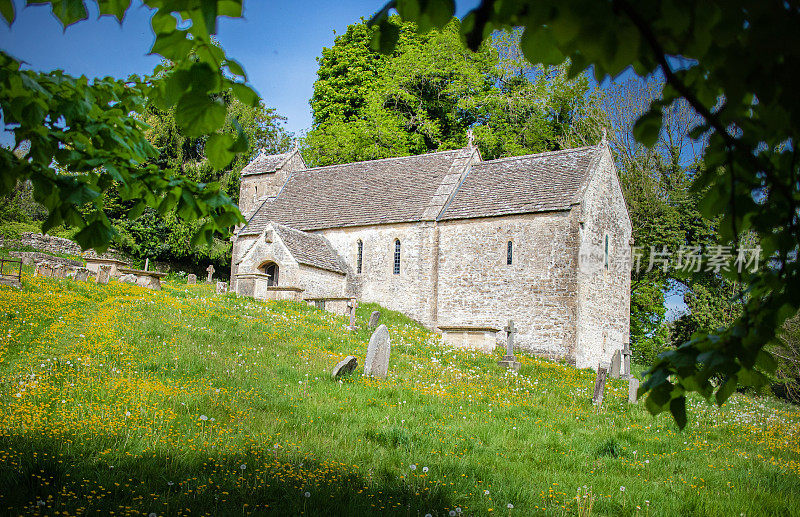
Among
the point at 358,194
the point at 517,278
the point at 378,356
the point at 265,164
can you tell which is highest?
the point at 265,164

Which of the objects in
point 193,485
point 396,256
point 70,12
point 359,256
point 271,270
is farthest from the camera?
point 359,256

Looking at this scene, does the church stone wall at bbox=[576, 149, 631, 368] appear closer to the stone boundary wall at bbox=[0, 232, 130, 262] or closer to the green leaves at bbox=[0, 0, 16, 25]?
the green leaves at bbox=[0, 0, 16, 25]

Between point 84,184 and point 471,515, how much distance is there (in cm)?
468

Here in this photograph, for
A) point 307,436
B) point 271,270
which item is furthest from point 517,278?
point 307,436

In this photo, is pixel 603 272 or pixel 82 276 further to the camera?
pixel 603 272

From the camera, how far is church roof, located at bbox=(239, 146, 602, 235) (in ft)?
78.8

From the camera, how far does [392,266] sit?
26.1m

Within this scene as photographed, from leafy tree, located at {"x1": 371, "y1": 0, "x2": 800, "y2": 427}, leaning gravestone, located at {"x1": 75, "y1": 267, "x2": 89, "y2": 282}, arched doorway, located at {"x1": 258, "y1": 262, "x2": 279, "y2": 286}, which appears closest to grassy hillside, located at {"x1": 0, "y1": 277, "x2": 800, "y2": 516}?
leafy tree, located at {"x1": 371, "y1": 0, "x2": 800, "y2": 427}

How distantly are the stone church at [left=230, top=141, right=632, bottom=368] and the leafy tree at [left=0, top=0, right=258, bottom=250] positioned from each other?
1551cm

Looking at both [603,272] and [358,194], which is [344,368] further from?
[358,194]

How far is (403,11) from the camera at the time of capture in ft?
6.84

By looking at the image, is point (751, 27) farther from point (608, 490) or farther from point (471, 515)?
point (608, 490)

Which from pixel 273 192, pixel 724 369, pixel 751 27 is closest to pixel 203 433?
pixel 724 369

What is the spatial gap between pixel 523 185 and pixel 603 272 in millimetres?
5031
